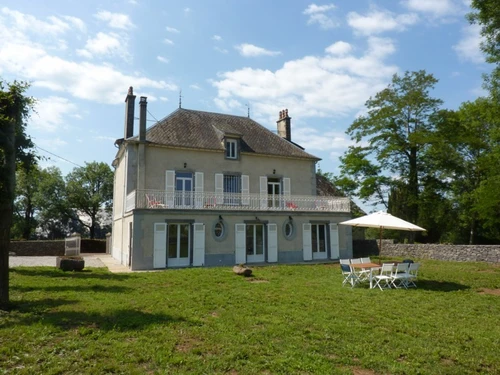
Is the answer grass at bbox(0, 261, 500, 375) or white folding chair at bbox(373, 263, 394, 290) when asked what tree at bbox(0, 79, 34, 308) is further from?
white folding chair at bbox(373, 263, 394, 290)

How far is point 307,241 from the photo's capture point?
63.1 feet

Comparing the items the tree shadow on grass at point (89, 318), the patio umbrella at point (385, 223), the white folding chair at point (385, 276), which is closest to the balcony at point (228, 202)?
the patio umbrella at point (385, 223)

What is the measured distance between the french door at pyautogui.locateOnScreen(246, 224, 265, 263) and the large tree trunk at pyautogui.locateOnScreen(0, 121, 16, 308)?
11.6 meters

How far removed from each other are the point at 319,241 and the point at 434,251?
617cm

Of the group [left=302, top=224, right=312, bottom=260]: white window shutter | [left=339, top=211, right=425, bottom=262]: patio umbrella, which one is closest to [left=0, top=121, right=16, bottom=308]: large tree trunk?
[left=339, top=211, right=425, bottom=262]: patio umbrella

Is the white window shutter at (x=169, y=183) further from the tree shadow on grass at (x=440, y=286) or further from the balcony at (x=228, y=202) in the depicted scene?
the tree shadow on grass at (x=440, y=286)

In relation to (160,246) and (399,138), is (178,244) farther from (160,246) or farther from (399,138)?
(399,138)

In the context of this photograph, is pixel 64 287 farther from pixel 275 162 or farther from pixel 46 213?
pixel 46 213

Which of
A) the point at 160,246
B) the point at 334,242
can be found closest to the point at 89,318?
the point at 160,246

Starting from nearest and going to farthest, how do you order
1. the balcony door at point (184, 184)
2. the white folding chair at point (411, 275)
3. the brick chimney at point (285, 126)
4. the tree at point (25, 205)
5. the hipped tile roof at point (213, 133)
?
the white folding chair at point (411, 275) < the balcony door at point (184, 184) < the hipped tile roof at point (213, 133) < the brick chimney at point (285, 126) < the tree at point (25, 205)

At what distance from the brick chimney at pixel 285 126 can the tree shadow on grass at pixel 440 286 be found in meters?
15.0

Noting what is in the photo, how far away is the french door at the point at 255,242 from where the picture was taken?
18016mm

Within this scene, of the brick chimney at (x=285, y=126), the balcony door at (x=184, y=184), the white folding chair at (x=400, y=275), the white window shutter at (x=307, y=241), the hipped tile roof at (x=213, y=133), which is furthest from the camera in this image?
the brick chimney at (x=285, y=126)

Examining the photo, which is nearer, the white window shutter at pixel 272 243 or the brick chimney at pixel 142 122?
the brick chimney at pixel 142 122
